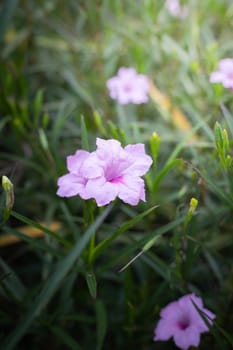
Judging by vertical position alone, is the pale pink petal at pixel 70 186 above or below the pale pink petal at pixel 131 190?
above

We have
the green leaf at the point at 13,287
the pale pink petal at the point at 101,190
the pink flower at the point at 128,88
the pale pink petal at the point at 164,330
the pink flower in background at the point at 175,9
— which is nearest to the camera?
the pale pink petal at the point at 101,190

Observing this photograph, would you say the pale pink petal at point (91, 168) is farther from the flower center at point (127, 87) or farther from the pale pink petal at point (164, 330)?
the flower center at point (127, 87)

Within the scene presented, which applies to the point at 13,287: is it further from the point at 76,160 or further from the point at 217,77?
the point at 217,77

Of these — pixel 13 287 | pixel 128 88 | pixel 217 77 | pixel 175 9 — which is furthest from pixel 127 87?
pixel 13 287

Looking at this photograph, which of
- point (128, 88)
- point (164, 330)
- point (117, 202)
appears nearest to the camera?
point (164, 330)

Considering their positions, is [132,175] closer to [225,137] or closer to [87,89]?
[225,137]

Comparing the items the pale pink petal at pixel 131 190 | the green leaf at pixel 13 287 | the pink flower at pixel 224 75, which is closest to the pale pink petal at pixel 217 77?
the pink flower at pixel 224 75

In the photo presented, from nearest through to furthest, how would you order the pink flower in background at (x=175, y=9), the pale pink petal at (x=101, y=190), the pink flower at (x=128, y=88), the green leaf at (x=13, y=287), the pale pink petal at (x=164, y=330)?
the pale pink petal at (x=101, y=190), the pale pink petal at (x=164, y=330), the green leaf at (x=13, y=287), the pink flower at (x=128, y=88), the pink flower in background at (x=175, y=9)

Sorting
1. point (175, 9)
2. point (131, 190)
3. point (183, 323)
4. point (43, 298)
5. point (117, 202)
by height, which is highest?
point (175, 9)
